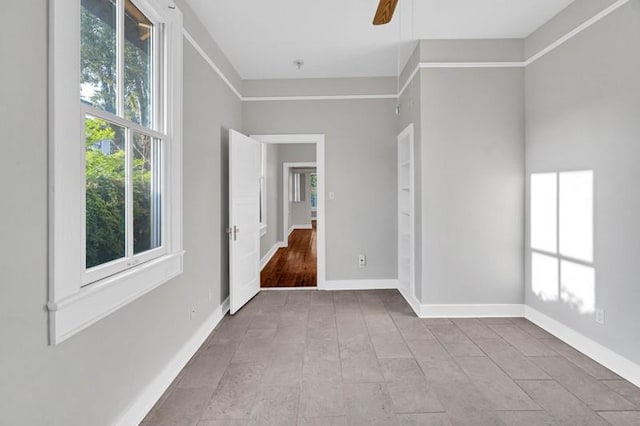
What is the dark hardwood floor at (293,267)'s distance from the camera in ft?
16.7

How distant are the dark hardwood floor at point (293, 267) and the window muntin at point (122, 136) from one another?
2928 mm

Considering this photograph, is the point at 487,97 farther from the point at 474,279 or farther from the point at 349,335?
the point at 349,335

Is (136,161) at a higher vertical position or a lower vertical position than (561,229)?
higher

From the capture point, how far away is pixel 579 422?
1915 millimetres

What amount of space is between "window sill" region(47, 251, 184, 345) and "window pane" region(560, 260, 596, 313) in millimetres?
3200

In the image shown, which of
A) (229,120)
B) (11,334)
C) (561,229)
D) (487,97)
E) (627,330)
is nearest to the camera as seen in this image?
(11,334)

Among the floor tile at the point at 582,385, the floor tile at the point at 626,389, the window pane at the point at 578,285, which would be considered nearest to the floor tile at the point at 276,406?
the floor tile at the point at 582,385

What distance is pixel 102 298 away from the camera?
1610mm

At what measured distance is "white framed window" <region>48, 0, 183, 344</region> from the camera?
135 centimetres

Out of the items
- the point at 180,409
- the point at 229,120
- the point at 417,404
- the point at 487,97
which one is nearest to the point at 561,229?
the point at 487,97

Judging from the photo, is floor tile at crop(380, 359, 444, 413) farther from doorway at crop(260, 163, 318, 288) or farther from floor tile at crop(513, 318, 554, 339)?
doorway at crop(260, 163, 318, 288)

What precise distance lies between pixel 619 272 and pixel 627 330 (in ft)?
1.31

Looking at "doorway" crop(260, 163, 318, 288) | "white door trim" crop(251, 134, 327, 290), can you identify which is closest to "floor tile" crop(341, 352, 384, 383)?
"white door trim" crop(251, 134, 327, 290)

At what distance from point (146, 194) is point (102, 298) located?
806 millimetres
